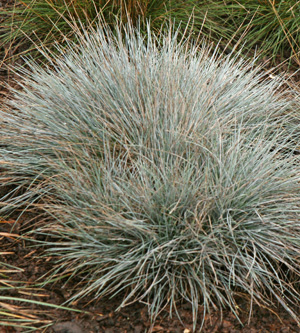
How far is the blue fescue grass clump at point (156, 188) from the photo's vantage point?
2.70 meters

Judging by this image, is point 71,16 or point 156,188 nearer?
point 156,188

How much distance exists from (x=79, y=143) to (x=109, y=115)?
0.89 ft

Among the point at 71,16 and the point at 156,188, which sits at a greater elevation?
the point at 71,16

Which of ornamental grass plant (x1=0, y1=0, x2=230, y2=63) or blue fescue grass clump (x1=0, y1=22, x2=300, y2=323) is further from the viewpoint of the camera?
ornamental grass plant (x1=0, y1=0, x2=230, y2=63)

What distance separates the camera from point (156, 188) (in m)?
2.83

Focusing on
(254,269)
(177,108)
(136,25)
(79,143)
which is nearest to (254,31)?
(136,25)

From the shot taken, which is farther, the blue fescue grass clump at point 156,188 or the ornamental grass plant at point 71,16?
the ornamental grass plant at point 71,16

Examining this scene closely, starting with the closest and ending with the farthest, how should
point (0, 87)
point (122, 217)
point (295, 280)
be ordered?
point (122, 217) → point (295, 280) → point (0, 87)

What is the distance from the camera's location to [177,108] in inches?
130

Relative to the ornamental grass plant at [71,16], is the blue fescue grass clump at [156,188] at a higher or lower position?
lower

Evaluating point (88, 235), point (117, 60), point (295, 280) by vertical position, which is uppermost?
point (117, 60)

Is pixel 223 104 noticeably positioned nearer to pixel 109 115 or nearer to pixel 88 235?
pixel 109 115

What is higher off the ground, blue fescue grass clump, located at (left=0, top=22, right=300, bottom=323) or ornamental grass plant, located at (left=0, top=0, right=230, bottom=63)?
ornamental grass plant, located at (left=0, top=0, right=230, bottom=63)

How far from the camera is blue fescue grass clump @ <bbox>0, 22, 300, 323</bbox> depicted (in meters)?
2.70
